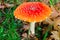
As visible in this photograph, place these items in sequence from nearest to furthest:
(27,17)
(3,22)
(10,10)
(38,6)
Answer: (27,17), (38,6), (3,22), (10,10)

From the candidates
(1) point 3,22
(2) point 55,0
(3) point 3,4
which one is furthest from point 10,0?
(2) point 55,0

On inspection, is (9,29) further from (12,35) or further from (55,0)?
(55,0)

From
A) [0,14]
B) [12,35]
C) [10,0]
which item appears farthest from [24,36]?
[10,0]

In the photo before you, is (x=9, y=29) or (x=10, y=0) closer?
(x=9, y=29)

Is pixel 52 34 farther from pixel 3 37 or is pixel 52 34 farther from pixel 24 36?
pixel 3 37

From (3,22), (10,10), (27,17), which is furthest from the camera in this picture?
(10,10)

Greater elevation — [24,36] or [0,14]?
[0,14]
